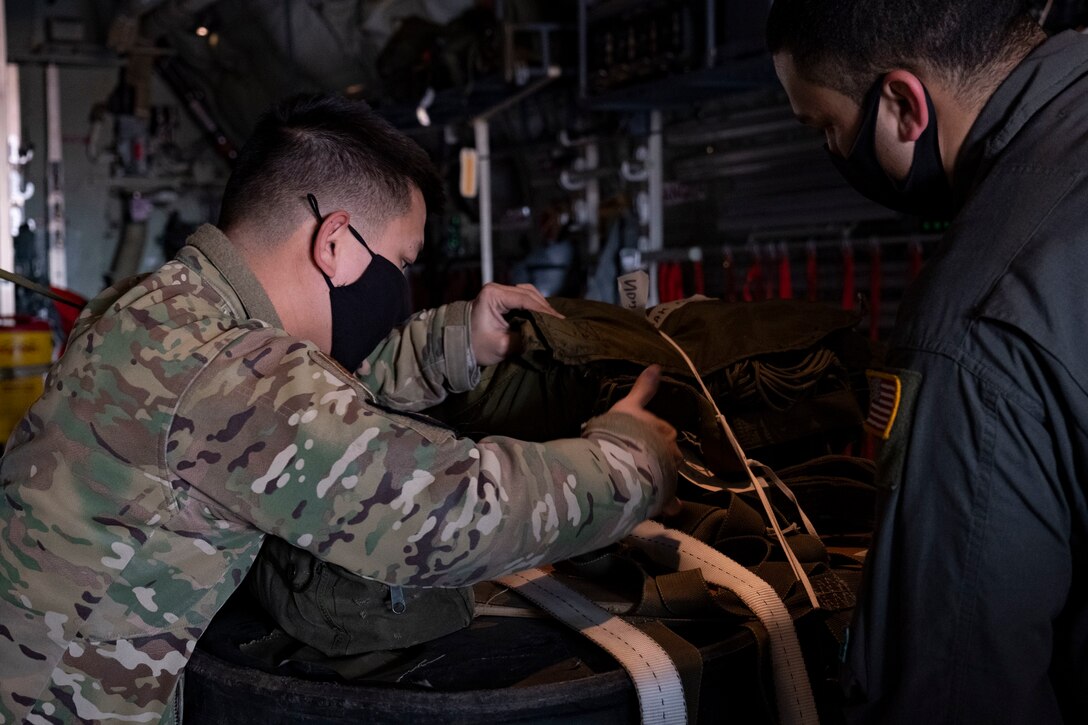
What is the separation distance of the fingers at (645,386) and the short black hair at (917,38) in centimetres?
49

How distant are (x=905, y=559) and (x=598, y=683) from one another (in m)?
0.36

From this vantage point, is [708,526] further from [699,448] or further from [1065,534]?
[1065,534]

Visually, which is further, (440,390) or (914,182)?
(440,390)

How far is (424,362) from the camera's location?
6.70 feet

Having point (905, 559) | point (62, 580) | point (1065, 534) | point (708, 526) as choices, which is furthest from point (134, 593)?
point (1065, 534)

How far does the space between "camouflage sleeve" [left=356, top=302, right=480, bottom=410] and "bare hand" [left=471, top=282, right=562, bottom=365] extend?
0.07 feet

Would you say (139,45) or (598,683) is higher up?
(139,45)

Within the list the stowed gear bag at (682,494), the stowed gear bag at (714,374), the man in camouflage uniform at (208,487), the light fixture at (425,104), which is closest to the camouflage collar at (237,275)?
→ the man in camouflage uniform at (208,487)

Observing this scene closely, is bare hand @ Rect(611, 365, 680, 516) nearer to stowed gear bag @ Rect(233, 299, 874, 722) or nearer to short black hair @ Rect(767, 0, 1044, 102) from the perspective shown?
stowed gear bag @ Rect(233, 299, 874, 722)

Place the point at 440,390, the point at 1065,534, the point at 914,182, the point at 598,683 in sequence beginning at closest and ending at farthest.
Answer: the point at 1065,534 < the point at 598,683 < the point at 914,182 < the point at 440,390

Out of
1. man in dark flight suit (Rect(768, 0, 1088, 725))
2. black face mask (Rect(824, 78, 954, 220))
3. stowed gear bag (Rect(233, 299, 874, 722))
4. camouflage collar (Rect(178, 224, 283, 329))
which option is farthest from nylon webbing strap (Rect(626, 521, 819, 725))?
camouflage collar (Rect(178, 224, 283, 329))

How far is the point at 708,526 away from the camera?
1553 millimetres

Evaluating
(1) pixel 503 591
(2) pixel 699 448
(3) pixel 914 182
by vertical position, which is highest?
(3) pixel 914 182

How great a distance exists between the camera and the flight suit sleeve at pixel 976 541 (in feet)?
3.33
